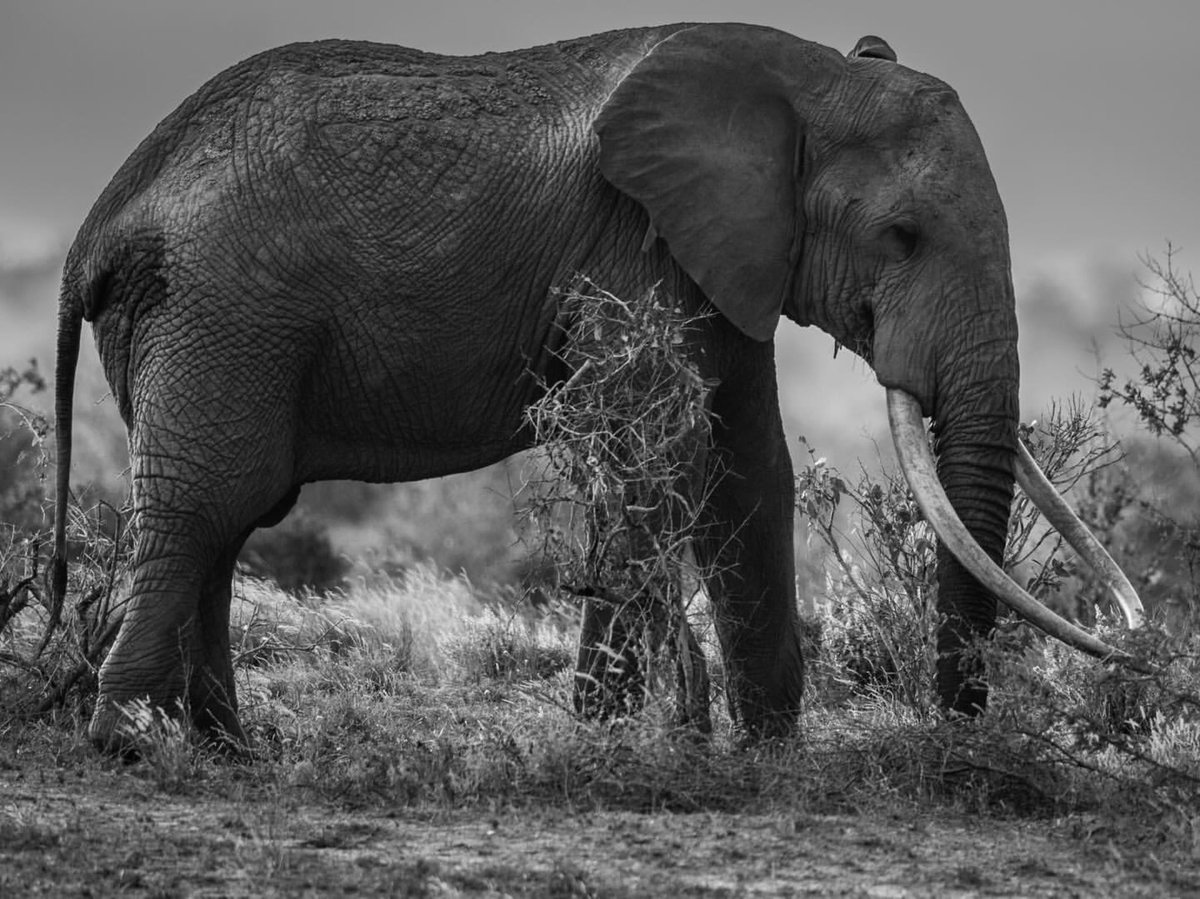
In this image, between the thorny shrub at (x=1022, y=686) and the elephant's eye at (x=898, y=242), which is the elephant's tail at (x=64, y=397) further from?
the thorny shrub at (x=1022, y=686)

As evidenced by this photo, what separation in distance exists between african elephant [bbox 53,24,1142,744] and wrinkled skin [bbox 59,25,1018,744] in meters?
0.01

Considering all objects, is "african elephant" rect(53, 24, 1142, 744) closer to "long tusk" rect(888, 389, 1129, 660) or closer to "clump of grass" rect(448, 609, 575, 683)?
"long tusk" rect(888, 389, 1129, 660)

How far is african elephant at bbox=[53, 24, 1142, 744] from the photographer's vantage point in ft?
27.7

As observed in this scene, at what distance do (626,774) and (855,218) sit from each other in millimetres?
2679

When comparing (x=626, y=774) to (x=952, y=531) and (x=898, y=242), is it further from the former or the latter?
(x=898, y=242)

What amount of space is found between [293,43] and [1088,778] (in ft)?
15.0

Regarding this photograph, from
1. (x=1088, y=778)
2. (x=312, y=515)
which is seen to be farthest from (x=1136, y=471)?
(x=1088, y=778)

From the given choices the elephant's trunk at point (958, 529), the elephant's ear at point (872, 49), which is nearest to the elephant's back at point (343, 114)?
the elephant's ear at point (872, 49)

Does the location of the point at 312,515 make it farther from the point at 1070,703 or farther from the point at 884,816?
the point at 884,816

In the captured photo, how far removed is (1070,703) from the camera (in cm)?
954

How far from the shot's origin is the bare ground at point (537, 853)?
6.06 m

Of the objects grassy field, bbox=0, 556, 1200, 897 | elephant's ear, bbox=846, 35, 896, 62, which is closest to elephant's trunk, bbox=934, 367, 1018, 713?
grassy field, bbox=0, 556, 1200, 897

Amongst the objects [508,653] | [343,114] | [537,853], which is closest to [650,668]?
[537,853]

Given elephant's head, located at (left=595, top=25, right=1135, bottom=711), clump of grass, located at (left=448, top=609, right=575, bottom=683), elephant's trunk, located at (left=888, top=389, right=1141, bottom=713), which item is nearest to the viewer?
elephant's trunk, located at (left=888, top=389, right=1141, bottom=713)
